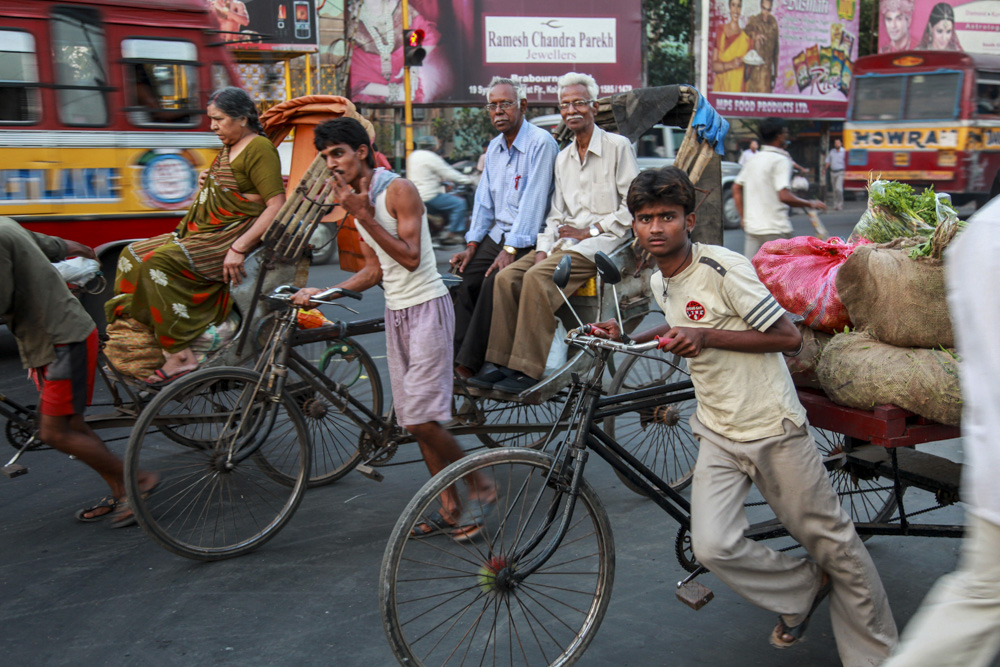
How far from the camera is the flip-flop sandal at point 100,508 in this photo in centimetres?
409

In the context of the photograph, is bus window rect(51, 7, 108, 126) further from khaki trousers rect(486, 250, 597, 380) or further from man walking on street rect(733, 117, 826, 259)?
man walking on street rect(733, 117, 826, 259)

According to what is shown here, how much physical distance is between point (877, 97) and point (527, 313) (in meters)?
15.6

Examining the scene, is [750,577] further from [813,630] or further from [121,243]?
[121,243]

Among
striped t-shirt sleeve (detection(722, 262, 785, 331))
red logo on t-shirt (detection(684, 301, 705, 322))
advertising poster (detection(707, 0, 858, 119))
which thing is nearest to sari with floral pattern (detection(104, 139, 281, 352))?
red logo on t-shirt (detection(684, 301, 705, 322))

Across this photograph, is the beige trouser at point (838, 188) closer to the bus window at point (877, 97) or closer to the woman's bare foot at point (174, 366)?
the bus window at point (877, 97)

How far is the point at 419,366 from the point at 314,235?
127 centimetres

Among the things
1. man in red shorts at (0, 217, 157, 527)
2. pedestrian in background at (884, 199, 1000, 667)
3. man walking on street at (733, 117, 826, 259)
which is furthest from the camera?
man walking on street at (733, 117, 826, 259)

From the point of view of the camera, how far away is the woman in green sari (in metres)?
4.31

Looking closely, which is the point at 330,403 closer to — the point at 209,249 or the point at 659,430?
the point at 209,249

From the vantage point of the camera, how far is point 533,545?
8.52 ft

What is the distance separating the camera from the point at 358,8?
70.7 ft

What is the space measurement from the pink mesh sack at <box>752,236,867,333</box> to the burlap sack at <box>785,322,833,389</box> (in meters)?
0.07

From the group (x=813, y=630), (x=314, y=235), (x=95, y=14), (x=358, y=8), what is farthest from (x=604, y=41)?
(x=813, y=630)

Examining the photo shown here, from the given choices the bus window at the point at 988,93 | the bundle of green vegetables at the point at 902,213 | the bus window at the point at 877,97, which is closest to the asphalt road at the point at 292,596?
the bundle of green vegetables at the point at 902,213
